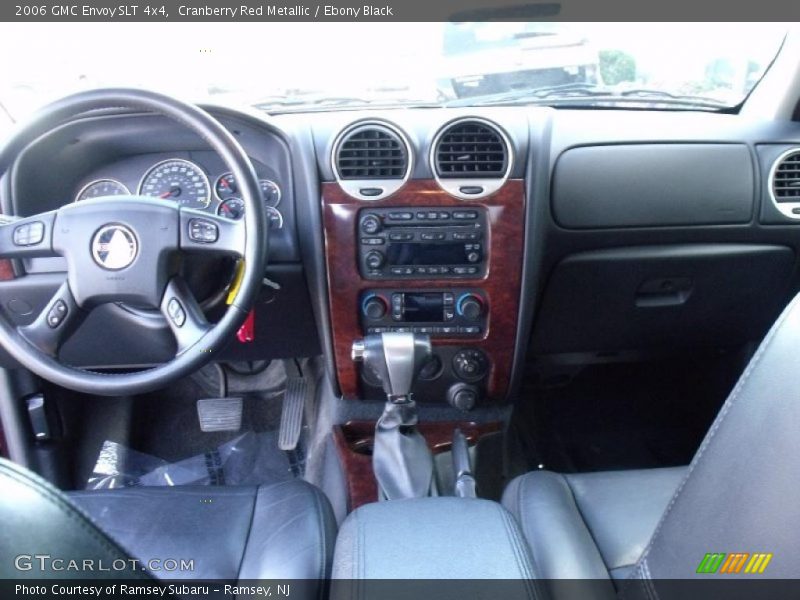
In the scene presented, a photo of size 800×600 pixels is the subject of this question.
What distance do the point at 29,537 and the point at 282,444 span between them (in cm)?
173

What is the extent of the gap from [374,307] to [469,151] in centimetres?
44

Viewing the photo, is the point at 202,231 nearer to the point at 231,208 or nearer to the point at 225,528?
the point at 231,208

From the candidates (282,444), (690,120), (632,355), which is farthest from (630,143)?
(282,444)

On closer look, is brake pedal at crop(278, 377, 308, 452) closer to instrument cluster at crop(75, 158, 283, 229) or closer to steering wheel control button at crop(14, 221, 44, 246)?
instrument cluster at crop(75, 158, 283, 229)

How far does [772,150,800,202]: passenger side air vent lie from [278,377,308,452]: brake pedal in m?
1.47

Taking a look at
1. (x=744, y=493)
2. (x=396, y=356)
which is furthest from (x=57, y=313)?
(x=744, y=493)

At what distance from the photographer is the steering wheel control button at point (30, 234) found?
1.38 metres

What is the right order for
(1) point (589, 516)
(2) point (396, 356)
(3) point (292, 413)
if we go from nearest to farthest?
(1) point (589, 516) < (2) point (396, 356) < (3) point (292, 413)

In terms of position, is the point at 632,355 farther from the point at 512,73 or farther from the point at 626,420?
the point at 512,73

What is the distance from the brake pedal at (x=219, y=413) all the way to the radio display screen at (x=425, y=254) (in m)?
0.91

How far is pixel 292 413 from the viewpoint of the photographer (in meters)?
2.29

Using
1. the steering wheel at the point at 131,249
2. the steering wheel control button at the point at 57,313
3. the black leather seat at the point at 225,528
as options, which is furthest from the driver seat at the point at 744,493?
the steering wheel control button at the point at 57,313

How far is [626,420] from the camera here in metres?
2.43
